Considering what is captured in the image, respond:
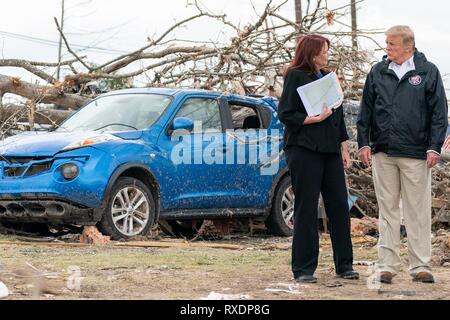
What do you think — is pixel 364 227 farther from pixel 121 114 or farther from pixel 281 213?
pixel 121 114

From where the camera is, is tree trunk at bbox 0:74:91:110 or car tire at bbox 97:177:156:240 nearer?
car tire at bbox 97:177:156:240

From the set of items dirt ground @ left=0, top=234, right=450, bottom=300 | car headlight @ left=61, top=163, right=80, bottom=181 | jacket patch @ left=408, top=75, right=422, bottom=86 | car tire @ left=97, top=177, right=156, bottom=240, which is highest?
jacket patch @ left=408, top=75, right=422, bottom=86

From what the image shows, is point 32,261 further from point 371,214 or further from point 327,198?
point 371,214

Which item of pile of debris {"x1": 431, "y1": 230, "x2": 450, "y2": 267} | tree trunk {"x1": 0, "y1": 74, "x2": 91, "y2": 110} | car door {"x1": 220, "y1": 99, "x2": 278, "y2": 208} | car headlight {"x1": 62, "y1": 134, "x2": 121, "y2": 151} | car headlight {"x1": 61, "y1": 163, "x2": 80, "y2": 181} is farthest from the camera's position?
tree trunk {"x1": 0, "y1": 74, "x2": 91, "y2": 110}

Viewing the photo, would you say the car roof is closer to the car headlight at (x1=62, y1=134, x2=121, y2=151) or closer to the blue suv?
the blue suv

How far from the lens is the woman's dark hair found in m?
7.79

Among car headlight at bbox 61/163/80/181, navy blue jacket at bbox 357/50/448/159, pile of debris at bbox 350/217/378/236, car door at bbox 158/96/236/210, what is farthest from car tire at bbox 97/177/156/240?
navy blue jacket at bbox 357/50/448/159

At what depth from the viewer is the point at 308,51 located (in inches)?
307

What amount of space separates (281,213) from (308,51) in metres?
5.09

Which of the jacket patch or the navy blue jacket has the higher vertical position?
the jacket patch

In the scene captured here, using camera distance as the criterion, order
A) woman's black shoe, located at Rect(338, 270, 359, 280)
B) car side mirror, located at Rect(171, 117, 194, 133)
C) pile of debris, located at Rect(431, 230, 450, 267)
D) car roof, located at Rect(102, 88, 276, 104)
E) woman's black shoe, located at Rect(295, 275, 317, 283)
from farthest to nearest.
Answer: car roof, located at Rect(102, 88, 276, 104), car side mirror, located at Rect(171, 117, 194, 133), pile of debris, located at Rect(431, 230, 450, 267), woman's black shoe, located at Rect(338, 270, 359, 280), woman's black shoe, located at Rect(295, 275, 317, 283)

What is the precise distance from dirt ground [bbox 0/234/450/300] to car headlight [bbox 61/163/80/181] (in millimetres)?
703
